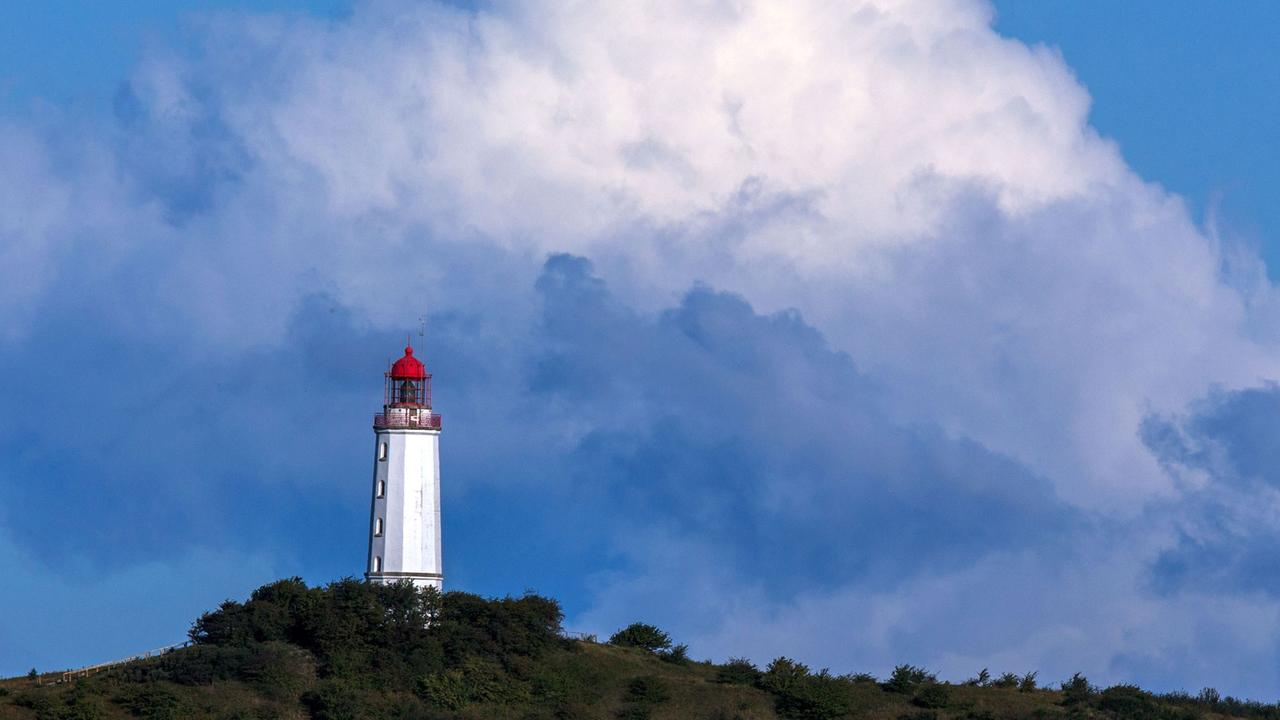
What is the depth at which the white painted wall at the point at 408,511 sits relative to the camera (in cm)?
10625

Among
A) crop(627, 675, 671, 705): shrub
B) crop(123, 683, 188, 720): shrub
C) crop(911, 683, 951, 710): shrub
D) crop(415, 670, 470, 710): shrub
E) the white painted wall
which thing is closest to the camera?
crop(123, 683, 188, 720): shrub


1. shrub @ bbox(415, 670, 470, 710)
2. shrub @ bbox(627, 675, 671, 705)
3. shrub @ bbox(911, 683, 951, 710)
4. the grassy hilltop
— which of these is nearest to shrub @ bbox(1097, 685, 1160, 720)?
the grassy hilltop

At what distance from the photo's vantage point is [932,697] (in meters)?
102

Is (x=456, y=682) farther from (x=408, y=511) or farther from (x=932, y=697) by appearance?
(x=932, y=697)

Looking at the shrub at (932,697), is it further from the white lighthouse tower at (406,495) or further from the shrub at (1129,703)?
the white lighthouse tower at (406,495)

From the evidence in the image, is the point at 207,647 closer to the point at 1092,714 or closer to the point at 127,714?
the point at 127,714

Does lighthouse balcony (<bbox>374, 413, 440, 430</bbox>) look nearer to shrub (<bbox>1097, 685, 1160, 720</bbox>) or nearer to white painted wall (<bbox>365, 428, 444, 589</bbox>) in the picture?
white painted wall (<bbox>365, 428, 444, 589</bbox>)

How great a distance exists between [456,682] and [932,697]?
838 inches

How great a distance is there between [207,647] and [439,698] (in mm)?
10584

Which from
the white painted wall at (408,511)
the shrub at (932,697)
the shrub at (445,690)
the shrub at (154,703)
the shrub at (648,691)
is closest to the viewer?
the shrub at (154,703)

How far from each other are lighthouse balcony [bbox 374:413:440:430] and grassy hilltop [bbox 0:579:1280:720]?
8.19m

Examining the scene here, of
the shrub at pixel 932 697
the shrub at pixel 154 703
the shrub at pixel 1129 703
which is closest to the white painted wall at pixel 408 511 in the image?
the shrub at pixel 154 703

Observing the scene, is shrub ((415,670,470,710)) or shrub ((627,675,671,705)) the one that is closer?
shrub ((415,670,470,710))

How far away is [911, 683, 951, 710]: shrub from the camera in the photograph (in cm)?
10131
